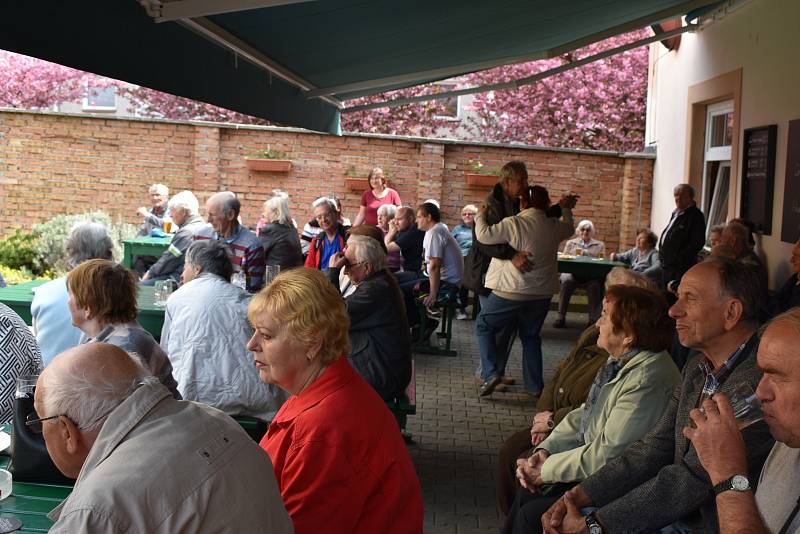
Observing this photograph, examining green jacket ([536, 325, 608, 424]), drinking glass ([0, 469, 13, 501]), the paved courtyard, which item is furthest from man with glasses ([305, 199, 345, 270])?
drinking glass ([0, 469, 13, 501])

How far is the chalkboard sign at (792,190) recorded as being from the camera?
795 centimetres

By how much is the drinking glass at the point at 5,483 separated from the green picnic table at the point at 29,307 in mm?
3290

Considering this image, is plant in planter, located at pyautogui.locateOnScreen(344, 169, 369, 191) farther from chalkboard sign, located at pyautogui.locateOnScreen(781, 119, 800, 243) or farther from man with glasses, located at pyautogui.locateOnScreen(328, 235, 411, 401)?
man with glasses, located at pyautogui.locateOnScreen(328, 235, 411, 401)

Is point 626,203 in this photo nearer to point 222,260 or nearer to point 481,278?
point 481,278

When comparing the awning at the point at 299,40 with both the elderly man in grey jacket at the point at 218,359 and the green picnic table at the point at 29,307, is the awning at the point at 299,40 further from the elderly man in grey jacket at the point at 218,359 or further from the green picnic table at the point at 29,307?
the green picnic table at the point at 29,307

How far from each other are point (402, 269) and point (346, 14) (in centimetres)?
511

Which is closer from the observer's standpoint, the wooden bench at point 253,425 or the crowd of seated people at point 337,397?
the crowd of seated people at point 337,397

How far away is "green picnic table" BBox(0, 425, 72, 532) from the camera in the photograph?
2.70 meters

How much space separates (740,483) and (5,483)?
2.09 metres

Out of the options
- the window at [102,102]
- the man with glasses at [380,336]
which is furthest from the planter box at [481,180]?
the window at [102,102]

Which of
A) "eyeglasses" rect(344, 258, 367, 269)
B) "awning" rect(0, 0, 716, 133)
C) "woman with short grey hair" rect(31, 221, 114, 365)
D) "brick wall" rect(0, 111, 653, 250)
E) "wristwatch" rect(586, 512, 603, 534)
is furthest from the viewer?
"brick wall" rect(0, 111, 653, 250)

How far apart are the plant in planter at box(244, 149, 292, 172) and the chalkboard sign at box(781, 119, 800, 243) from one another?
845 cm

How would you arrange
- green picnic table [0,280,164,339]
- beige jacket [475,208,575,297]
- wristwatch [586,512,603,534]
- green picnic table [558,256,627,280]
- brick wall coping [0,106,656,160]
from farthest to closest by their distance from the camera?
brick wall coping [0,106,656,160] → green picnic table [558,256,627,280] → beige jacket [475,208,575,297] → green picnic table [0,280,164,339] → wristwatch [586,512,603,534]

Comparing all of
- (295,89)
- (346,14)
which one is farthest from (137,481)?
(295,89)
